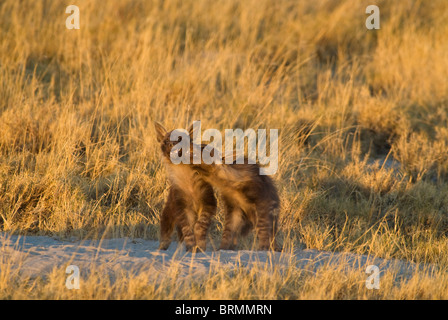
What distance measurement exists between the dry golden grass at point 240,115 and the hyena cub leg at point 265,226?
1.81ft

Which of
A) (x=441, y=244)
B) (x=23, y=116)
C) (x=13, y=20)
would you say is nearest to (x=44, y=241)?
(x=23, y=116)

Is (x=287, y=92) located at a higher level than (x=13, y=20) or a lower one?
lower

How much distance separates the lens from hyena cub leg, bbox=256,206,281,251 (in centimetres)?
513

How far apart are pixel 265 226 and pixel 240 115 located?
330 cm

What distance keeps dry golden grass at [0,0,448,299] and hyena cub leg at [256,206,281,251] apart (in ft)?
1.81

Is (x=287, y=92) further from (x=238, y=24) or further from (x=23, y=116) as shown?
(x=23, y=116)

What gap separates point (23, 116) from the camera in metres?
7.31

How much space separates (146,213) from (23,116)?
7.09ft

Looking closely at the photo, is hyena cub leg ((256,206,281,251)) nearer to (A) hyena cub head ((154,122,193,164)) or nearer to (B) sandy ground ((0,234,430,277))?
(B) sandy ground ((0,234,430,277))

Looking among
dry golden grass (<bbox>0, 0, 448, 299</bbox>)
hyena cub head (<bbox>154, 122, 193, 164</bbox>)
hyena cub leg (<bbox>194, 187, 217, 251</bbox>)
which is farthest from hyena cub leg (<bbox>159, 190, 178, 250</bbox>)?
dry golden grass (<bbox>0, 0, 448, 299</bbox>)

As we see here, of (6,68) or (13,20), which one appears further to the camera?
(13,20)

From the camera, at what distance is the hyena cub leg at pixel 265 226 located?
5129 millimetres
